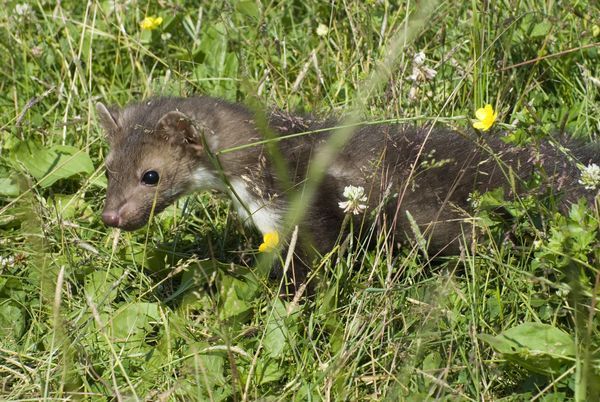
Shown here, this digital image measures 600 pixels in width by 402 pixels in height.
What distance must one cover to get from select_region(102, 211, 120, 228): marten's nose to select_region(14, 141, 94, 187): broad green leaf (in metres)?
1.14

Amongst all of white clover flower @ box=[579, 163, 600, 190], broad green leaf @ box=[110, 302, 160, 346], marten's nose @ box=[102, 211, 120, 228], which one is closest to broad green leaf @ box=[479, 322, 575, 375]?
white clover flower @ box=[579, 163, 600, 190]

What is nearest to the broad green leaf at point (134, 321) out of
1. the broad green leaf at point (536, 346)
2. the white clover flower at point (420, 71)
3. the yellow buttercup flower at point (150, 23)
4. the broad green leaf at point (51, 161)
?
the broad green leaf at point (51, 161)

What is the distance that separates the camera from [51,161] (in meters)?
6.23

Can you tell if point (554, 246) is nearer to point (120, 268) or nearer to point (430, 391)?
point (430, 391)

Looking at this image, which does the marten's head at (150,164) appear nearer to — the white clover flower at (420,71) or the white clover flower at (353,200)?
the white clover flower at (353,200)

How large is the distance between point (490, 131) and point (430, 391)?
1.99 meters

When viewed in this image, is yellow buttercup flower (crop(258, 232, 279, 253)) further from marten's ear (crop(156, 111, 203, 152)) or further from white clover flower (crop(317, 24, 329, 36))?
white clover flower (crop(317, 24, 329, 36))

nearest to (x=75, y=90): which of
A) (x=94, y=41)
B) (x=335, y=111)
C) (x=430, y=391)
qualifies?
(x=94, y=41)

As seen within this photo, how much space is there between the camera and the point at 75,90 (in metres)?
6.70

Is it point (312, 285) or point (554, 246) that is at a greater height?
point (554, 246)

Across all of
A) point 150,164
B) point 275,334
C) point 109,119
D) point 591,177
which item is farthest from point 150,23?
point 591,177

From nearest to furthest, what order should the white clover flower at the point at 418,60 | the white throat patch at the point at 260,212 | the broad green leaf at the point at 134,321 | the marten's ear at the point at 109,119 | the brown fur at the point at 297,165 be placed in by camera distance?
the broad green leaf at the point at 134,321 → the brown fur at the point at 297,165 → the white throat patch at the point at 260,212 → the marten's ear at the point at 109,119 → the white clover flower at the point at 418,60

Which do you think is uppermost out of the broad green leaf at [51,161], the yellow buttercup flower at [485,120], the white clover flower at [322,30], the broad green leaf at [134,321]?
the yellow buttercup flower at [485,120]

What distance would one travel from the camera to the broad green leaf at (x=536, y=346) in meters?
3.99
